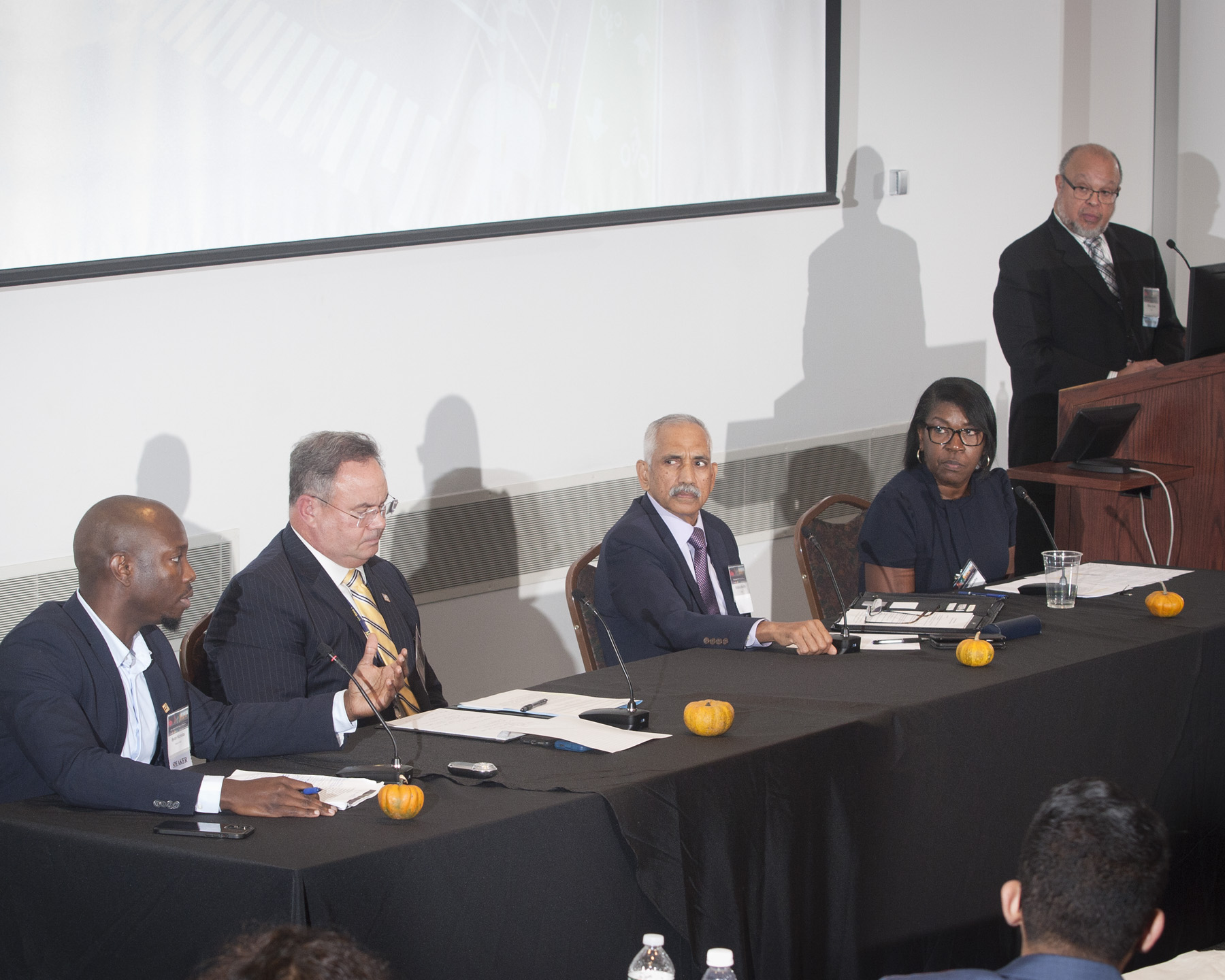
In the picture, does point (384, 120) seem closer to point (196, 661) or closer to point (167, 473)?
point (167, 473)

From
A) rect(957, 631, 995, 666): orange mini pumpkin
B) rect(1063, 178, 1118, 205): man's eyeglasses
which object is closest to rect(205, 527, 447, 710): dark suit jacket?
rect(957, 631, 995, 666): orange mini pumpkin

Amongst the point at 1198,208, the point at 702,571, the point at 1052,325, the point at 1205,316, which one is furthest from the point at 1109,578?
the point at 1198,208

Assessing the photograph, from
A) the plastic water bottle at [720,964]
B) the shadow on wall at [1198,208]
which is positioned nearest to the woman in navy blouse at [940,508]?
the plastic water bottle at [720,964]

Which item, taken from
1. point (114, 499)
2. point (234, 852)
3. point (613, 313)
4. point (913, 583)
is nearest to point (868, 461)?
point (613, 313)

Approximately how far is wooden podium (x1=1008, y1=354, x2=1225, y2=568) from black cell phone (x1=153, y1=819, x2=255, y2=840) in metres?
2.63

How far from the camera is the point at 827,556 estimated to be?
3871 millimetres

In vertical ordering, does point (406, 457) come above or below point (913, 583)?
above

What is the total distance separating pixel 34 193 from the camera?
3.46 metres

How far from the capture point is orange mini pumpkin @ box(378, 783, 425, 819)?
6.17ft

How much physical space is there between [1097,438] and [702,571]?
128 centimetres

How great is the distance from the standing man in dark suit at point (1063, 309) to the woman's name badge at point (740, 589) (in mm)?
1763

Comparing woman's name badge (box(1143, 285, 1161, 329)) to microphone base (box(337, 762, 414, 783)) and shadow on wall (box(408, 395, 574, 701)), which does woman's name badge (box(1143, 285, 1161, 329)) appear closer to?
shadow on wall (box(408, 395, 574, 701))

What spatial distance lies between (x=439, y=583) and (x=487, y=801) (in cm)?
235

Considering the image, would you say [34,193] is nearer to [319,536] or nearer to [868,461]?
[319,536]
